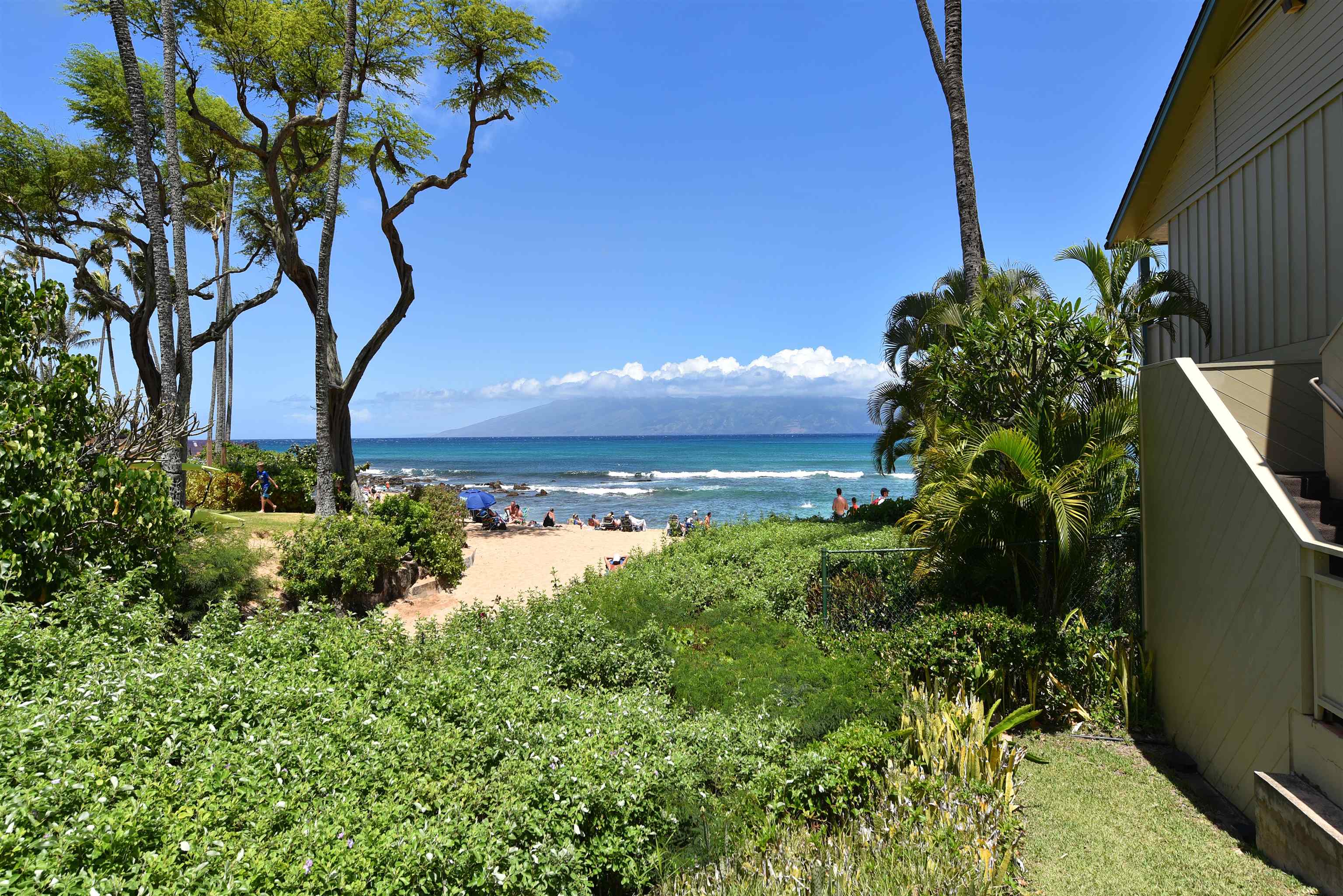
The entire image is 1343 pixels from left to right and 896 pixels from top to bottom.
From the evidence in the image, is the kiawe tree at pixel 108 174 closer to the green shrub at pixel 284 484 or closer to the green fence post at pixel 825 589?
the green shrub at pixel 284 484

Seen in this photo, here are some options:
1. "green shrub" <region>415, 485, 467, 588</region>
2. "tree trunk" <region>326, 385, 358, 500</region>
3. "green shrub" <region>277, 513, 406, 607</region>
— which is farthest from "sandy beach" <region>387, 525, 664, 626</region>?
"tree trunk" <region>326, 385, 358, 500</region>

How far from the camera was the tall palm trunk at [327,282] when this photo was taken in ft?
47.9

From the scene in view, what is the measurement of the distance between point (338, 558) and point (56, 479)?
6170 millimetres

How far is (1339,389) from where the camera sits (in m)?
5.07

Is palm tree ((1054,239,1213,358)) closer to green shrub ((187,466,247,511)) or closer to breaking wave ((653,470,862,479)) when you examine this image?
green shrub ((187,466,247,511))

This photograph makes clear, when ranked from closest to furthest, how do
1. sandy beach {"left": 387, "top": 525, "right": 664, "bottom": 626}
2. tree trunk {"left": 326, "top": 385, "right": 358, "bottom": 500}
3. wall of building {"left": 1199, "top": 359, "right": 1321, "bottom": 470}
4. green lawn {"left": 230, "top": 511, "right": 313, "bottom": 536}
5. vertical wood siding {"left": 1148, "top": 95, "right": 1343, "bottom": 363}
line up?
wall of building {"left": 1199, "top": 359, "right": 1321, "bottom": 470}
vertical wood siding {"left": 1148, "top": 95, "right": 1343, "bottom": 363}
sandy beach {"left": 387, "top": 525, "right": 664, "bottom": 626}
green lawn {"left": 230, "top": 511, "right": 313, "bottom": 536}
tree trunk {"left": 326, "top": 385, "right": 358, "bottom": 500}

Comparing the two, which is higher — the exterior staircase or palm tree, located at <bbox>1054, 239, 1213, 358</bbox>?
palm tree, located at <bbox>1054, 239, 1213, 358</bbox>

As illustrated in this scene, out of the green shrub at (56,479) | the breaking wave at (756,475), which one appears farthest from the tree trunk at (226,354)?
the breaking wave at (756,475)

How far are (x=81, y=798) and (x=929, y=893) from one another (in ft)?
13.8

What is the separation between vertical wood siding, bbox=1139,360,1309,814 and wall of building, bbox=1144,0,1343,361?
1807mm

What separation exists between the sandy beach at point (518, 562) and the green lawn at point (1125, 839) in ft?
20.3

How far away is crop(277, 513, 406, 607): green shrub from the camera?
1176 cm

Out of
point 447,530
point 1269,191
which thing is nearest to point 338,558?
point 447,530

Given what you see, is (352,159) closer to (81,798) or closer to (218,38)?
(218,38)
